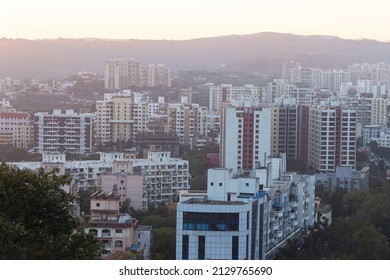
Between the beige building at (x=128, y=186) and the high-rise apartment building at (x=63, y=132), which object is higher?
the high-rise apartment building at (x=63, y=132)

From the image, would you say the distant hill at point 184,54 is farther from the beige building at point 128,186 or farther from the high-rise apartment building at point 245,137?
the beige building at point 128,186

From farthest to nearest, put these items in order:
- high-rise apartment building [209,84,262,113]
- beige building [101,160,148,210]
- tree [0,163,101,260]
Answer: high-rise apartment building [209,84,262,113] → beige building [101,160,148,210] → tree [0,163,101,260]

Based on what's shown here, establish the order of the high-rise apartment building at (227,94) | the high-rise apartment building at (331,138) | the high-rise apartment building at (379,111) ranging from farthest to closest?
the high-rise apartment building at (379,111) → the high-rise apartment building at (227,94) → the high-rise apartment building at (331,138)

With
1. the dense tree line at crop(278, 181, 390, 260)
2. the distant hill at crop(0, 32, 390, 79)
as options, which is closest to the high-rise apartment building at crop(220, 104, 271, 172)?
the distant hill at crop(0, 32, 390, 79)

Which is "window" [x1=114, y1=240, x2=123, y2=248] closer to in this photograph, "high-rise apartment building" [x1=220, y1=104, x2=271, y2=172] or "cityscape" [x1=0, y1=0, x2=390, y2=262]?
"cityscape" [x1=0, y1=0, x2=390, y2=262]

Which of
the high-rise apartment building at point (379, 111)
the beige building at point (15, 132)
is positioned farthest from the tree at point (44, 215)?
the high-rise apartment building at point (379, 111)
